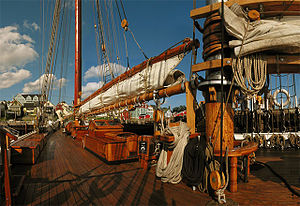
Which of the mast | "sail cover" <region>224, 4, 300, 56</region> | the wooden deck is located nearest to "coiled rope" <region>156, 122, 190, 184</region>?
the wooden deck

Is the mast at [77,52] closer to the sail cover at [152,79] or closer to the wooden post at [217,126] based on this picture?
the sail cover at [152,79]

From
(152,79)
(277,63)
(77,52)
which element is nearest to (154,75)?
(152,79)

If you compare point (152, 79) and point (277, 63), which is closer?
point (277, 63)

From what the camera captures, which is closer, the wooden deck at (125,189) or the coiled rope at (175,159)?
the wooden deck at (125,189)

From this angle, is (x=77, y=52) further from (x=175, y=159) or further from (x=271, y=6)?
(x=271, y=6)

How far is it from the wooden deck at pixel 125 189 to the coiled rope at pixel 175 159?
132 mm

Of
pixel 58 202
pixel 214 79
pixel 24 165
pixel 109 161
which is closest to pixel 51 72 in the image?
pixel 24 165

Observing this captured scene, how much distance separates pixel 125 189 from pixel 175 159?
38.7 inches

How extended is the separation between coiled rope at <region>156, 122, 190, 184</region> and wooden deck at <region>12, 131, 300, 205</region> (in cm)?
13

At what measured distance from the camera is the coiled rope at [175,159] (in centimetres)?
310

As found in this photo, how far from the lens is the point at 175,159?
10.5 feet

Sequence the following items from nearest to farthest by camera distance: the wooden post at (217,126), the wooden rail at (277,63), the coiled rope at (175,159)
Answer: the wooden rail at (277,63) < the wooden post at (217,126) < the coiled rope at (175,159)

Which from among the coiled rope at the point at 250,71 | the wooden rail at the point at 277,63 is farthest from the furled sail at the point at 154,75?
the coiled rope at the point at 250,71

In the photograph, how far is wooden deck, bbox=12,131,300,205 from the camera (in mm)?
2438
